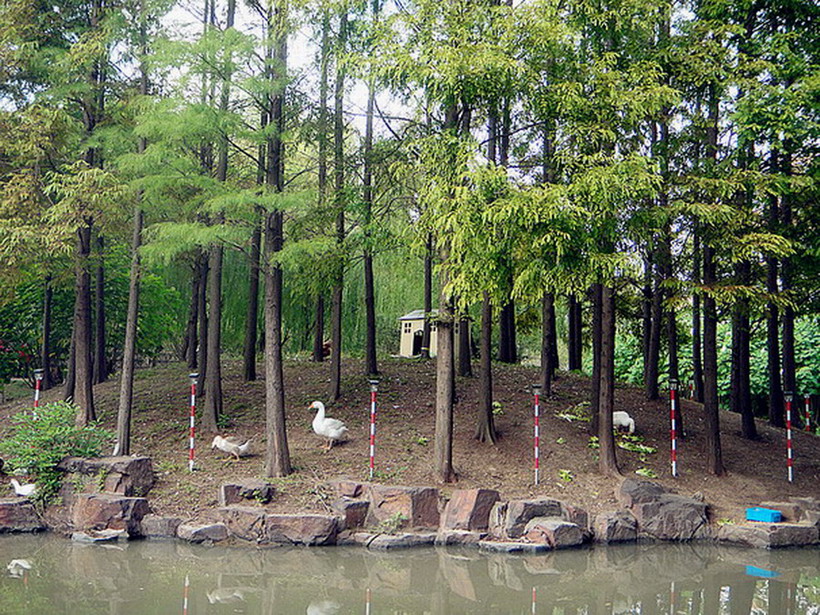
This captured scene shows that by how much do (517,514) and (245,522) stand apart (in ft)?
10.8

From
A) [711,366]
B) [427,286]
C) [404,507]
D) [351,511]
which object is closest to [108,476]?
[351,511]

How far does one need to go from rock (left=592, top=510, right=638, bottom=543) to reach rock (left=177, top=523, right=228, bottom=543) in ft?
15.0

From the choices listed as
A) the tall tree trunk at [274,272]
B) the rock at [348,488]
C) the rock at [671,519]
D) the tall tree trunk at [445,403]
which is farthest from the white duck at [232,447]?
the rock at [671,519]

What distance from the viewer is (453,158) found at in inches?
417

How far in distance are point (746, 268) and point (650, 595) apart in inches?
278

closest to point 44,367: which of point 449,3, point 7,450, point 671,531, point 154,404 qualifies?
point 154,404

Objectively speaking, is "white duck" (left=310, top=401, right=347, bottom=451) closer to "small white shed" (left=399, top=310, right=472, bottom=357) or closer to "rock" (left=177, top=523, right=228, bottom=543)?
"rock" (left=177, top=523, right=228, bottom=543)

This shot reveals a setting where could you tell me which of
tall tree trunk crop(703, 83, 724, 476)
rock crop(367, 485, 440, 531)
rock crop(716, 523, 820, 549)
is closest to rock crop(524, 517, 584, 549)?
rock crop(367, 485, 440, 531)

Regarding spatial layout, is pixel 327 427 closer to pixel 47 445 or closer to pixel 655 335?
pixel 47 445

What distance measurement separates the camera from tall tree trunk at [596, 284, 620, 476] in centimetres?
1122

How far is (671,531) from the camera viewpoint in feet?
32.2

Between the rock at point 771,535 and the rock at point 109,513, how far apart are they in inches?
284

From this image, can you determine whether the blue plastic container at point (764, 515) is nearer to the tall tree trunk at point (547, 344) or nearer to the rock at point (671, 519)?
the rock at point (671, 519)

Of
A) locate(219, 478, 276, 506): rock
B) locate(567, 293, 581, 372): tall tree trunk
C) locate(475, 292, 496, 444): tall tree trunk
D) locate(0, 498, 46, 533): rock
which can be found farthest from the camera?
locate(567, 293, 581, 372): tall tree trunk
